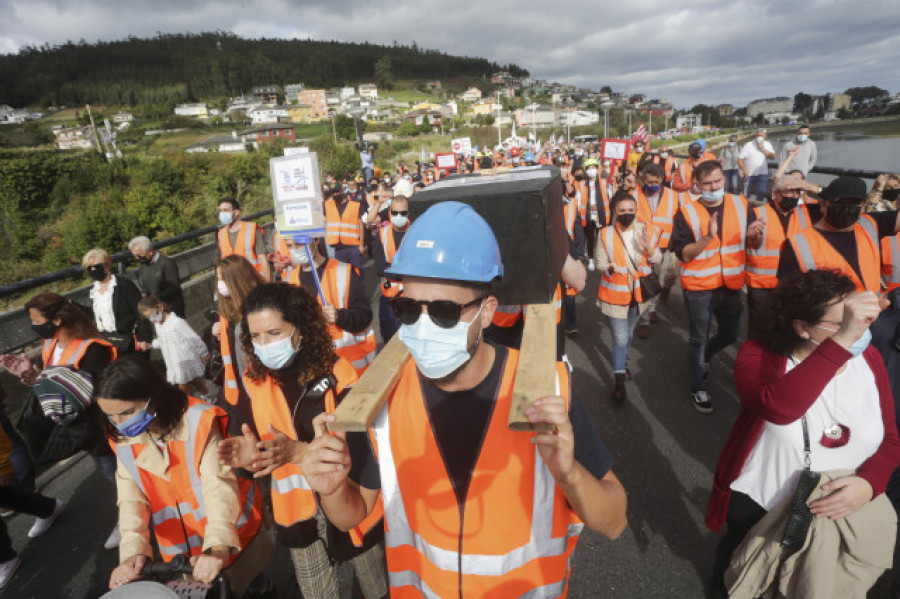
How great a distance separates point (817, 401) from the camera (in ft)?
6.16

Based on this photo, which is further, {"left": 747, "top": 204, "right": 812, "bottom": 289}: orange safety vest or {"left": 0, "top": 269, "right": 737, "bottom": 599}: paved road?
{"left": 747, "top": 204, "right": 812, "bottom": 289}: orange safety vest

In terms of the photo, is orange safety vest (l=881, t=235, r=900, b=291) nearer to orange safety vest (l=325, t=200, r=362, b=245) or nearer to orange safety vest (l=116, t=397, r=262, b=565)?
orange safety vest (l=116, t=397, r=262, b=565)

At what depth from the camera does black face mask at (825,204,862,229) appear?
9.95 feet

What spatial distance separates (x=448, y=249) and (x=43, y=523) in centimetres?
433

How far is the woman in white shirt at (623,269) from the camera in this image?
4301mm

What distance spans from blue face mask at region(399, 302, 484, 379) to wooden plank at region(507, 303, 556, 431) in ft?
0.59

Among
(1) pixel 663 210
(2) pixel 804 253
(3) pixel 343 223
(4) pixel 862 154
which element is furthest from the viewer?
(4) pixel 862 154

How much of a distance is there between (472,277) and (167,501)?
1.93 metres

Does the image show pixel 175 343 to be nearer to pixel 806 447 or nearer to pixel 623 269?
pixel 623 269

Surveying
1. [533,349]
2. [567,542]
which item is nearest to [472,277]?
[533,349]

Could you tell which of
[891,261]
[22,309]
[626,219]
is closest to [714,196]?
[626,219]

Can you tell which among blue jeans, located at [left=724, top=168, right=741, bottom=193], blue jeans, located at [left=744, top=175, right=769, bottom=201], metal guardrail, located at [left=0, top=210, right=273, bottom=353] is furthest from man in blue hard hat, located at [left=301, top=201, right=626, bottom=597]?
blue jeans, located at [left=724, top=168, right=741, bottom=193]

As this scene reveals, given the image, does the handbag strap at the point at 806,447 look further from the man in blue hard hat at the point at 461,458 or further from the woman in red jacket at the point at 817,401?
the man in blue hard hat at the point at 461,458

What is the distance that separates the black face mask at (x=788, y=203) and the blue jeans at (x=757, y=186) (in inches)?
283
